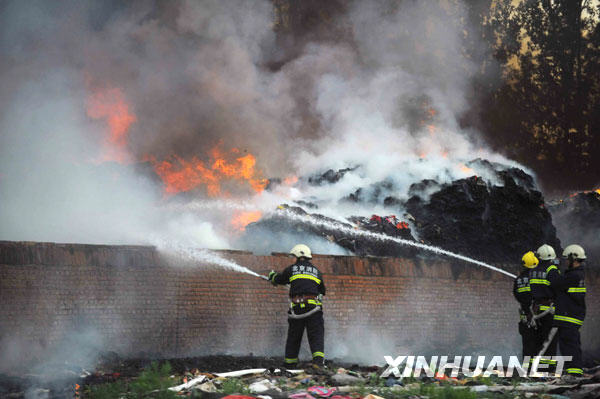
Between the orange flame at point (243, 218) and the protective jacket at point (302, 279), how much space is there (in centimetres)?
646

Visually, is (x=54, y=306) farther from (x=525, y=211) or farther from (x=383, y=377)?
(x=525, y=211)

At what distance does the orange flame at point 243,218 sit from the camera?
16720 millimetres

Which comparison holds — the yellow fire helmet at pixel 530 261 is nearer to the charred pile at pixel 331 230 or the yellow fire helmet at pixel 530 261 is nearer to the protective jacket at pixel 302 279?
the protective jacket at pixel 302 279

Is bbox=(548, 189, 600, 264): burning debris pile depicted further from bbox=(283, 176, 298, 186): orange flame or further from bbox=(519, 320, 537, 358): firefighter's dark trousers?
bbox=(519, 320, 537, 358): firefighter's dark trousers

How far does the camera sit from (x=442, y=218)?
680 inches

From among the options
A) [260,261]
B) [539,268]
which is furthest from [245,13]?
[539,268]

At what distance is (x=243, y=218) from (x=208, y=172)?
2.84 m

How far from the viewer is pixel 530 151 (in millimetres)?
26641

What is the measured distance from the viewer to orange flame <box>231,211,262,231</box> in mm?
16720

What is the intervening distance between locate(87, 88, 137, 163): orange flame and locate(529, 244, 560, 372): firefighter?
11214mm

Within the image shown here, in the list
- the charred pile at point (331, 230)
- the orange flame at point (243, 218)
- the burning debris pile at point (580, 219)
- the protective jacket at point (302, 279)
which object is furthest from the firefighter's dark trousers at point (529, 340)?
the burning debris pile at point (580, 219)

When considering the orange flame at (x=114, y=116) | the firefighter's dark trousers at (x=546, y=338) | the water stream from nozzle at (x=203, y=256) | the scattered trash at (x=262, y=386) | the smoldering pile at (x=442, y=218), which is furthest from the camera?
the orange flame at (x=114, y=116)

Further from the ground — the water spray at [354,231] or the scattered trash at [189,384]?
the water spray at [354,231]

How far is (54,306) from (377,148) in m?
12.8
